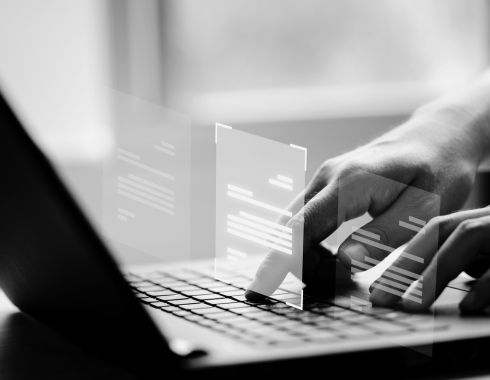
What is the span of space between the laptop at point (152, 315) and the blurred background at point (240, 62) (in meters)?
1.96

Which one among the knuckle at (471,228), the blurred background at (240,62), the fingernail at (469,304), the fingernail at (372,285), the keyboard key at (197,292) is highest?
the knuckle at (471,228)

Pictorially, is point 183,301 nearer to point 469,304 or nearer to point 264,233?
point 264,233

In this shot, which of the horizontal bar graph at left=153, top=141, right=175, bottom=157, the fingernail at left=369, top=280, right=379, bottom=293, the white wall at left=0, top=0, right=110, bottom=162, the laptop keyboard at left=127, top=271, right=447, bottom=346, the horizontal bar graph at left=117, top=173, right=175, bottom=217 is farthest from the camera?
the white wall at left=0, top=0, right=110, bottom=162

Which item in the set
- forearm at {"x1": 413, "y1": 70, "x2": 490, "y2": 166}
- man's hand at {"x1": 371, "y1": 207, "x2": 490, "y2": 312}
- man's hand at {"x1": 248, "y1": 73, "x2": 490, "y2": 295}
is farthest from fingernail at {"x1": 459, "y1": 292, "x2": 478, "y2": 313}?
forearm at {"x1": 413, "y1": 70, "x2": 490, "y2": 166}

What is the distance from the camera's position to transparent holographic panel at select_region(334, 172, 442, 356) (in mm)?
550

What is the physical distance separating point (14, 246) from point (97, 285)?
142 mm

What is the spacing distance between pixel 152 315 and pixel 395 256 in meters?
0.25

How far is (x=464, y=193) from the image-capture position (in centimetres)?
87

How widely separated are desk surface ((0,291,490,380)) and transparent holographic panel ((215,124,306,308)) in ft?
0.56

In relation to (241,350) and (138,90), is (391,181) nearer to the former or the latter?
(241,350)

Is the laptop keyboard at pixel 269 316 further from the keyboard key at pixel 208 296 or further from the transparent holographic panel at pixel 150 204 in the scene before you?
the transparent holographic panel at pixel 150 204

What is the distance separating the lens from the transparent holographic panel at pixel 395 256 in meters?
0.55


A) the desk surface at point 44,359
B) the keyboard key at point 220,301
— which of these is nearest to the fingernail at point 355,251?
the keyboard key at point 220,301

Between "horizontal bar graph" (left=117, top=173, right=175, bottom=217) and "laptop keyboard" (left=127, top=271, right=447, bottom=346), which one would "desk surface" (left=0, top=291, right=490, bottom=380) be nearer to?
"laptop keyboard" (left=127, top=271, right=447, bottom=346)
